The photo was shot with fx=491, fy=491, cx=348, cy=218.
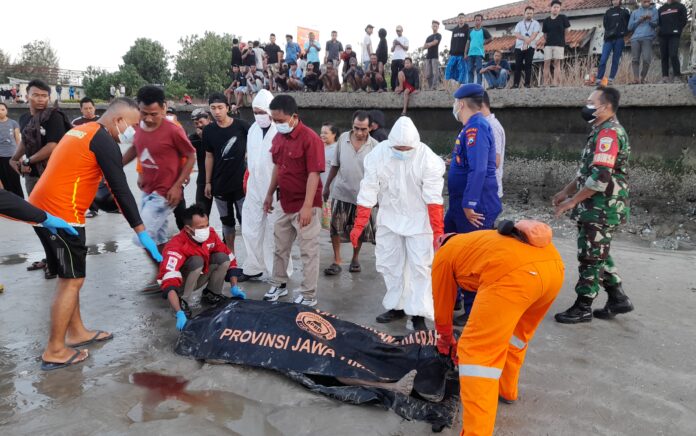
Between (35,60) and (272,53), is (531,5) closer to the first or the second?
(272,53)

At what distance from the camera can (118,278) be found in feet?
16.9

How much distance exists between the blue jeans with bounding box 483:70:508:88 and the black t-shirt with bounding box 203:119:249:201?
23.4ft

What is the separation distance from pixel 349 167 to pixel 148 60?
49100mm

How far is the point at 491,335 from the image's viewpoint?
228 centimetres

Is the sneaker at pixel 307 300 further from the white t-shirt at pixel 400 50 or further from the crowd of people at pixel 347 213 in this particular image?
the white t-shirt at pixel 400 50

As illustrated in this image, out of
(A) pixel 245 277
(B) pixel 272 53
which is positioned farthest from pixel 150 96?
(B) pixel 272 53

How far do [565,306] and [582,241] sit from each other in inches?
29.1

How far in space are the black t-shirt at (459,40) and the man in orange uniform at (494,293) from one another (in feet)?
29.9

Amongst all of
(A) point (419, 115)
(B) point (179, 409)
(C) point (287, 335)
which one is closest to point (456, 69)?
(A) point (419, 115)

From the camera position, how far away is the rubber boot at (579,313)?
403cm

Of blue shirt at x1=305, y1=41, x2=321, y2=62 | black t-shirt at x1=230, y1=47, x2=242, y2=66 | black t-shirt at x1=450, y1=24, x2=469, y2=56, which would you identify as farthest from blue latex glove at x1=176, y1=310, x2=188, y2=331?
black t-shirt at x1=230, y1=47, x2=242, y2=66

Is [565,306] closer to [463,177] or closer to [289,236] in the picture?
[463,177]

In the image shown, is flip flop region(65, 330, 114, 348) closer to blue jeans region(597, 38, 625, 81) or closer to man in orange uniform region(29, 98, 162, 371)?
man in orange uniform region(29, 98, 162, 371)

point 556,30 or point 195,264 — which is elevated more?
point 556,30
